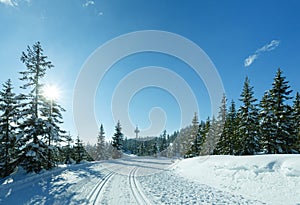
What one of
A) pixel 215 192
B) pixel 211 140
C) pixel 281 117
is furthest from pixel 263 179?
pixel 211 140

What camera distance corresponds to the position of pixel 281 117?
2066 cm

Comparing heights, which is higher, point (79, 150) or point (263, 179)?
point (79, 150)

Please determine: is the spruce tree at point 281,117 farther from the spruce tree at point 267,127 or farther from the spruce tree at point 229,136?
the spruce tree at point 229,136

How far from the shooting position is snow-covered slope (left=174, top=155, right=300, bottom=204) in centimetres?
666

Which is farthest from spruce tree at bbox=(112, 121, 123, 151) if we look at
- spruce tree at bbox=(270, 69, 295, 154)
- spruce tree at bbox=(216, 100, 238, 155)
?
spruce tree at bbox=(270, 69, 295, 154)

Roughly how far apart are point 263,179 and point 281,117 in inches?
651

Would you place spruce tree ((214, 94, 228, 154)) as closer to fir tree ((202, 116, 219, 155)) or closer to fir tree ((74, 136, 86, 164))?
fir tree ((202, 116, 219, 155))

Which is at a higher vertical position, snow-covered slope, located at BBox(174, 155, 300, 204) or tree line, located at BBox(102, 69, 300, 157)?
tree line, located at BBox(102, 69, 300, 157)

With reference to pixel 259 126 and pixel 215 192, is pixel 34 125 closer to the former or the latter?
pixel 215 192

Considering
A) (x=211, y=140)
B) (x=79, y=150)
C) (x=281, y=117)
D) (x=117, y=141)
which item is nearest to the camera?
(x=281, y=117)

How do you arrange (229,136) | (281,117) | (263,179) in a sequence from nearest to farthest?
(263,179)
(281,117)
(229,136)

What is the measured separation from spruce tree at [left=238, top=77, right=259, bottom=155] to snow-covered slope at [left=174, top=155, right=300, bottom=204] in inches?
606

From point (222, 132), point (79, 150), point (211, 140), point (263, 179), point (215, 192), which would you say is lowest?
point (215, 192)

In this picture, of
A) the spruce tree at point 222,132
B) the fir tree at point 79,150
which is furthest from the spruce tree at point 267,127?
the fir tree at point 79,150
